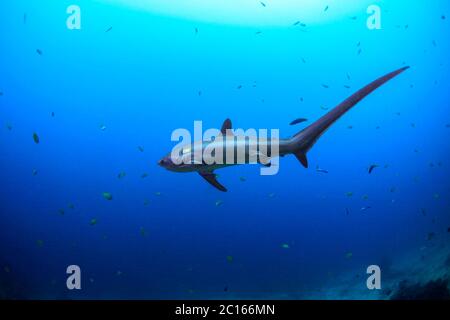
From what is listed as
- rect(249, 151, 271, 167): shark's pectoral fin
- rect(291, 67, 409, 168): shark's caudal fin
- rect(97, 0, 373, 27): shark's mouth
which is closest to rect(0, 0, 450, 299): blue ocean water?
rect(97, 0, 373, 27): shark's mouth

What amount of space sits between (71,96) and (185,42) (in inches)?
695

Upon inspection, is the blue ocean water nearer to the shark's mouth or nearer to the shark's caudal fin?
the shark's mouth

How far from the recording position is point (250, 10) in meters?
25.0

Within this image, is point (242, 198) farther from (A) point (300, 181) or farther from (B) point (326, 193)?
(B) point (326, 193)

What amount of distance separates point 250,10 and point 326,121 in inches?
913

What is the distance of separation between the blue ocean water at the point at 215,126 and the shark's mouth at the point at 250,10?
0.52 feet

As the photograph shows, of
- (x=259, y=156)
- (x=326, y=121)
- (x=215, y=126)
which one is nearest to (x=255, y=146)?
(x=259, y=156)

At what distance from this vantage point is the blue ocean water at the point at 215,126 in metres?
21.8

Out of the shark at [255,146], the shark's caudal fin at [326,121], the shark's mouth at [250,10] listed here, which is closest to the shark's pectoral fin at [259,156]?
the shark at [255,146]

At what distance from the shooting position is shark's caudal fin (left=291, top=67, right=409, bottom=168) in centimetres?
381

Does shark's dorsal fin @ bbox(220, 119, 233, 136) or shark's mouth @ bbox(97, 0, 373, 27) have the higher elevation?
shark's mouth @ bbox(97, 0, 373, 27)

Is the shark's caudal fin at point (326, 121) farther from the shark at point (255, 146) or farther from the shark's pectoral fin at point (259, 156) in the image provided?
the shark's pectoral fin at point (259, 156)

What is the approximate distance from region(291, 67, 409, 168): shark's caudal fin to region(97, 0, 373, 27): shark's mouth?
68.6 feet

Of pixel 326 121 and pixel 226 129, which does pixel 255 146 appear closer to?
pixel 226 129
